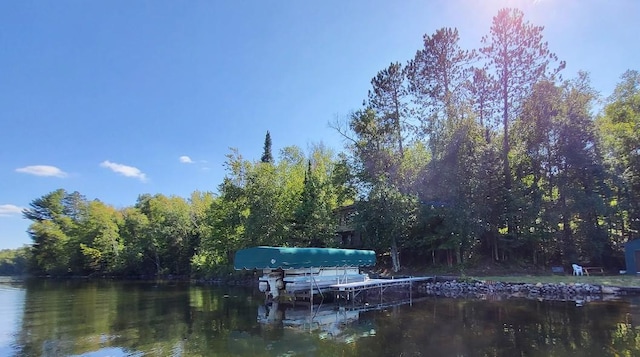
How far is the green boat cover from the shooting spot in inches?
754

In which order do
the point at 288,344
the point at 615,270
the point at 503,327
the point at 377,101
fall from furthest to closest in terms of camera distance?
the point at 377,101, the point at 615,270, the point at 503,327, the point at 288,344

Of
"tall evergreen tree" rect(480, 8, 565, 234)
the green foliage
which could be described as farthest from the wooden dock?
the green foliage

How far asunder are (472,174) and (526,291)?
30.1 feet

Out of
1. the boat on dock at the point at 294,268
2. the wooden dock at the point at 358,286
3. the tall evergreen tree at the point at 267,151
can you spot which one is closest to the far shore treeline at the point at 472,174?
the wooden dock at the point at 358,286

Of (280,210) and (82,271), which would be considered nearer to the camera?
(280,210)

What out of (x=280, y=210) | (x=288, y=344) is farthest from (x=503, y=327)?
(x=280, y=210)

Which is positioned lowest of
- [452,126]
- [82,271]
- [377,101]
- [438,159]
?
[82,271]

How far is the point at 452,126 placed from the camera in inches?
1164

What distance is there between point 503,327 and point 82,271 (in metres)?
63.3

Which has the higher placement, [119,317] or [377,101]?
[377,101]

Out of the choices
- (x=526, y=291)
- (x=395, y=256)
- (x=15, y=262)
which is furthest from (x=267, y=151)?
(x=15, y=262)

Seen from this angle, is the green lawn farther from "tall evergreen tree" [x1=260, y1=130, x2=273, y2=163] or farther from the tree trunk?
Answer: "tall evergreen tree" [x1=260, y1=130, x2=273, y2=163]

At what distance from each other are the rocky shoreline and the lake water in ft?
5.92

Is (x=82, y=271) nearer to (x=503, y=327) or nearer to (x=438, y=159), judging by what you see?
(x=438, y=159)
